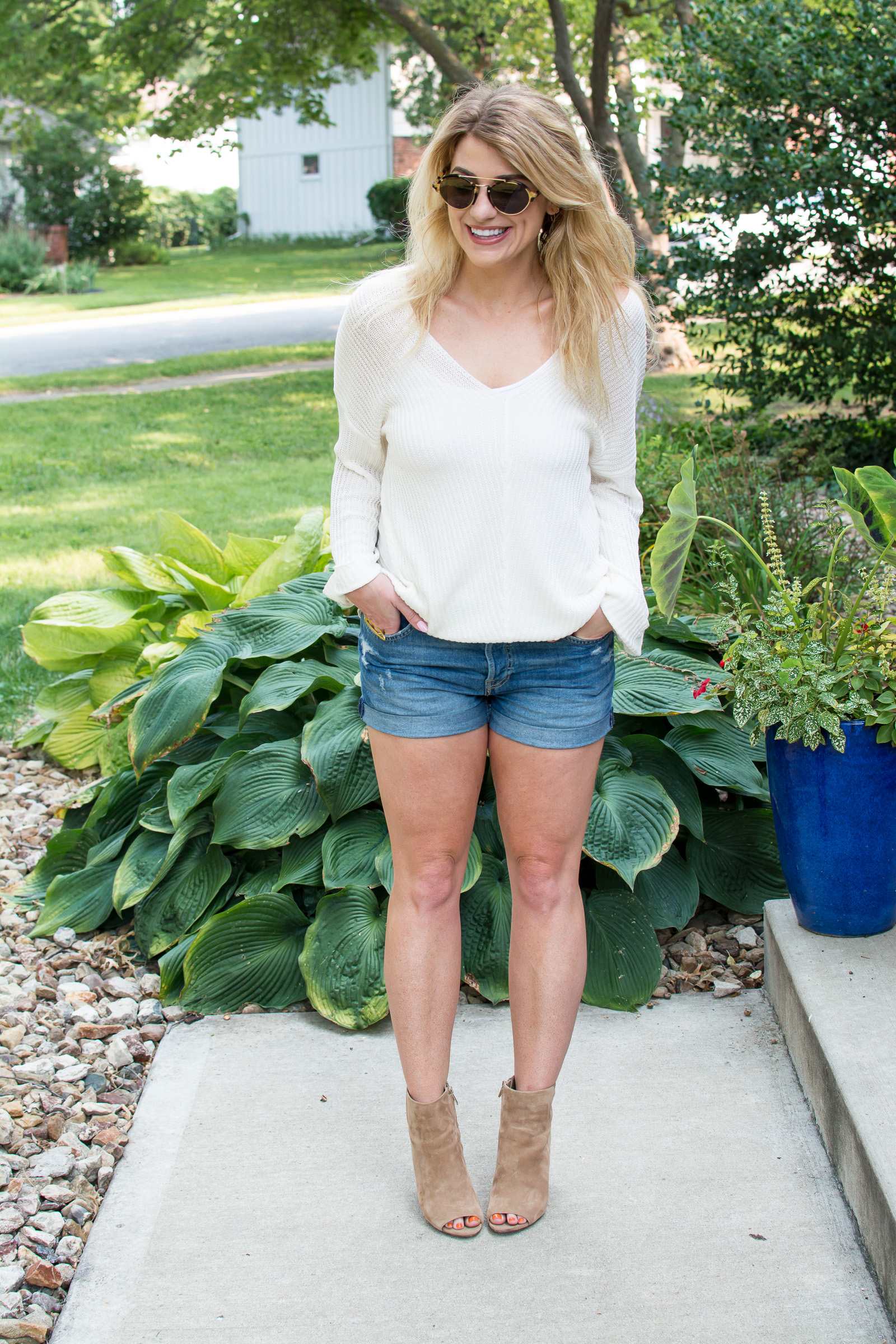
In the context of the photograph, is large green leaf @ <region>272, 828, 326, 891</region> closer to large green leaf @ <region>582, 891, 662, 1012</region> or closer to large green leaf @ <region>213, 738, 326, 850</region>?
large green leaf @ <region>213, 738, 326, 850</region>

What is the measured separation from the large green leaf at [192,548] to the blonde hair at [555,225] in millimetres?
2333

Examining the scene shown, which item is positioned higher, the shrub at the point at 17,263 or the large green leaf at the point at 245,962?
the shrub at the point at 17,263

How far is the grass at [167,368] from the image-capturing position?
12258mm

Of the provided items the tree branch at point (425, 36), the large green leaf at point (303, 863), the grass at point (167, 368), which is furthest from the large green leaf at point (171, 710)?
the grass at point (167, 368)

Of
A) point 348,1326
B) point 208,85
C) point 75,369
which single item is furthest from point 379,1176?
point 208,85

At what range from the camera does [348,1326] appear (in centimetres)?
196

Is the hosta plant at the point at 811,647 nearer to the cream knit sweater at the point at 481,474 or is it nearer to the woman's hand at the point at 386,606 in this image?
the cream knit sweater at the point at 481,474

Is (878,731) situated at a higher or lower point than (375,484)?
lower

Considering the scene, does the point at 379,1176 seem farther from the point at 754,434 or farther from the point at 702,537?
the point at 754,434

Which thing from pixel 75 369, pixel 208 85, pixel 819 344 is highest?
pixel 208 85

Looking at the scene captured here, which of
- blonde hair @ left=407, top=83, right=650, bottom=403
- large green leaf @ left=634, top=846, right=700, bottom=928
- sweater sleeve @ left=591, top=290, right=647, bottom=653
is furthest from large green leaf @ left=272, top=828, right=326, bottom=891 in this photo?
blonde hair @ left=407, top=83, right=650, bottom=403

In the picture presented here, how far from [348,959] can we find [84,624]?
1.94 metres

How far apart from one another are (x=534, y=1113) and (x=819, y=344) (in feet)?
17.8

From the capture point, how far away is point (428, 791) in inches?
79.5
